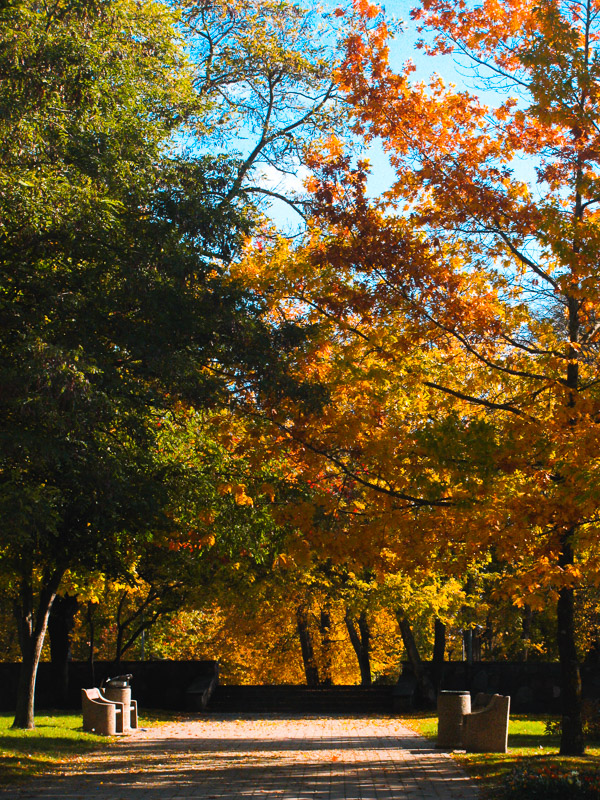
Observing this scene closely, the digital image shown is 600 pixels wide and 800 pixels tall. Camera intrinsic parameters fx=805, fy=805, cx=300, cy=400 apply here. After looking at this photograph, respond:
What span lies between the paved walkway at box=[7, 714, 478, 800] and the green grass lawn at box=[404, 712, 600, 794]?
29cm

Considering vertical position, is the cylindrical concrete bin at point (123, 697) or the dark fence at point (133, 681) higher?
the cylindrical concrete bin at point (123, 697)

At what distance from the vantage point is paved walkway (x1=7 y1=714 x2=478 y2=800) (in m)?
9.52

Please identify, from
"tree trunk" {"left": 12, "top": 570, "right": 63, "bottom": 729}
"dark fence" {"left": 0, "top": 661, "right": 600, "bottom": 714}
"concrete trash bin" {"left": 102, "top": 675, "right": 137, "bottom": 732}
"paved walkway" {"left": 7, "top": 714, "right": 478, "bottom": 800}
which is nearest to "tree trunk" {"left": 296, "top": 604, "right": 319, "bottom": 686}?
"dark fence" {"left": 0, "top": 661, "right": 600, "bottom": 714}

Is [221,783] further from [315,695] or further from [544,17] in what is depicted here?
[315,695]

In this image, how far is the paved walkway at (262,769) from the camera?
952 cm

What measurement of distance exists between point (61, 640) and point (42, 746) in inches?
382

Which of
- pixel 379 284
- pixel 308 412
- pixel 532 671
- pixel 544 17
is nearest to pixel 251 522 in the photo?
pixel 308 412

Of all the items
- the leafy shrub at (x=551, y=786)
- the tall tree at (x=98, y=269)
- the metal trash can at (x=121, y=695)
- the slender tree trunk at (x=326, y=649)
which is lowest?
the slender tree trunk at (x=326, y=649)

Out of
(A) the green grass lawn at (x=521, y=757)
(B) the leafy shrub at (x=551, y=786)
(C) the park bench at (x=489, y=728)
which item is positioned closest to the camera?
(B) the leafy shrub at (x=551, y=786)

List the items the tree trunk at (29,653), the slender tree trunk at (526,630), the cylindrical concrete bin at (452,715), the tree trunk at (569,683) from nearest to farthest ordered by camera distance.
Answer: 1. the tree trunk at (569,683)
2. the cylindrical concrete bin at (452,715)
3. the tree trunk at (29,653)
4. the slender tree trunk at (526,630)

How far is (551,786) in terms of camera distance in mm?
8070

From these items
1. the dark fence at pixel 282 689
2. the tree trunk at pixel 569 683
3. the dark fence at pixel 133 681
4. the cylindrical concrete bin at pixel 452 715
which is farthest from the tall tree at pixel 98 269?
the dark fence at pixel 282 689

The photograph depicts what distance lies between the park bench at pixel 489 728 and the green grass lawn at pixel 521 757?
0.27 meters

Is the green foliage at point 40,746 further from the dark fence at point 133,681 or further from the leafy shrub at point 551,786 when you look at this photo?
the leafy shrub at point 551,786
